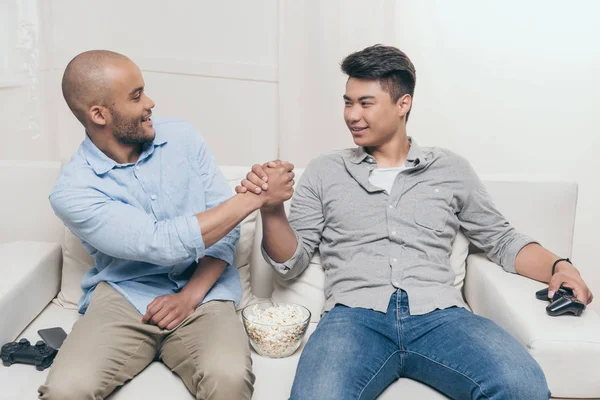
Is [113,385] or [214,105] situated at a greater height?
[214,105]

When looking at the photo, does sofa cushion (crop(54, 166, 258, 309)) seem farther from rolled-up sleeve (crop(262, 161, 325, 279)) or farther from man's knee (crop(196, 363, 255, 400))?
man's knee (crop(196, 363, 255, 400))

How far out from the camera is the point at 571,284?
5.56ft

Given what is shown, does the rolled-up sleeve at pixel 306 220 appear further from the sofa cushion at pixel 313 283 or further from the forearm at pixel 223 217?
the forearm at pixel 223 217

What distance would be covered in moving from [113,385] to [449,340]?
0.81 metres

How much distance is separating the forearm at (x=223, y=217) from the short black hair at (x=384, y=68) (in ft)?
1.82

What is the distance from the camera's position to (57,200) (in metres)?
1.70

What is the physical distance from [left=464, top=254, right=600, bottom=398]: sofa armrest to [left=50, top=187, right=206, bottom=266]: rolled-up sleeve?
31.5 inches

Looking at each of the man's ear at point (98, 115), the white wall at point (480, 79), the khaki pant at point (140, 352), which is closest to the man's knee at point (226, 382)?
the khaki pant at point (140, 352)

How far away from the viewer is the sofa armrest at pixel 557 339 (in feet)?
5.04

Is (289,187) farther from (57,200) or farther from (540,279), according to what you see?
(540,279)

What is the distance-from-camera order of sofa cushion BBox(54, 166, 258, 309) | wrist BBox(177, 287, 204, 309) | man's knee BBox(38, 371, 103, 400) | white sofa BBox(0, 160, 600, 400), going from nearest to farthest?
man's knee BBox(38, 371, 103, 400)
white sofa BBox(0, 160, 600, 400)
wrist BBox(177, 287, 204, 309)
sofa cushion BBox(54, 166, 258, 309)

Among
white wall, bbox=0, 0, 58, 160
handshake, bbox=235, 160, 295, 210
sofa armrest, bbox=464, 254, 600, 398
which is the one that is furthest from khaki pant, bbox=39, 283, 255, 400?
white wall, bbox=0, 0, 58, 160

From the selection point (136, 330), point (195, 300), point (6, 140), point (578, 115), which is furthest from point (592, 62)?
point (6, 140)

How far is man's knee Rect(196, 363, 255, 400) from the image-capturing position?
1476mm
